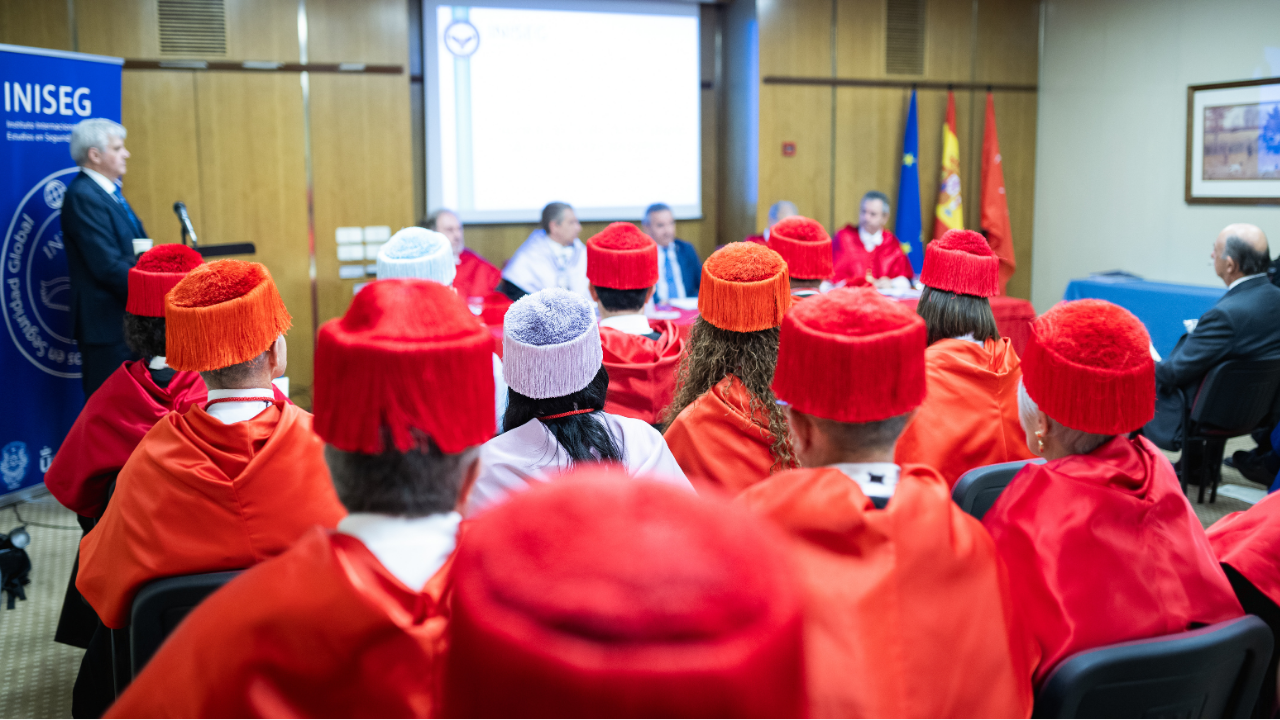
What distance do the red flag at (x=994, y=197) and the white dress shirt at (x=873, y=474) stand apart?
23.1 feet

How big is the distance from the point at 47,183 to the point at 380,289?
13.2 ft

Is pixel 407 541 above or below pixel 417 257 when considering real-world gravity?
below

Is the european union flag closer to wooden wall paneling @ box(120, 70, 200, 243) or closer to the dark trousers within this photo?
wooden wall paneling @ box(120, 70, 200, 243)

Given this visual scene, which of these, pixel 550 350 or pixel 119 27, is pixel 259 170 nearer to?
pixel 119 27

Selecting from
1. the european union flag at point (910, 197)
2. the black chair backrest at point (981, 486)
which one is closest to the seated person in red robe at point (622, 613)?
the black chair backrest at point (981, 486)

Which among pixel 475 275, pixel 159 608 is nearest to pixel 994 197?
pixel 475 275

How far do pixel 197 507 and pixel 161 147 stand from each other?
4.96 meters

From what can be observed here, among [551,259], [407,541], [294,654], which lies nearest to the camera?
[294,654]

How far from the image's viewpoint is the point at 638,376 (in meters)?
2.85

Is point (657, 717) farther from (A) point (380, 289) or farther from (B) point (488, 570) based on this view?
(A) point (380, 289)

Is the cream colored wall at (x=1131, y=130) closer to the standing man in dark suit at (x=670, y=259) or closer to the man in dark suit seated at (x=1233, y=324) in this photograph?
the man in dark suit seated at (x=1233, y=324)

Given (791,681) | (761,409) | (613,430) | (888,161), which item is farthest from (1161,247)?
(791,681)

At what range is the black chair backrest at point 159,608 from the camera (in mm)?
1548

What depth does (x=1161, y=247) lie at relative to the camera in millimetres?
6969
